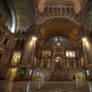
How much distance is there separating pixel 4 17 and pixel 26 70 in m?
12.3

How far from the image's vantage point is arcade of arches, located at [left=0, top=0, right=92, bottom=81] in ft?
43.5

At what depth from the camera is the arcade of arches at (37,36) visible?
43.5 ft

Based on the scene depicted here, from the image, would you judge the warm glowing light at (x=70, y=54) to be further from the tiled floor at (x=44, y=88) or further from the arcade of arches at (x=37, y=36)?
the tiled floor at (x=44, y=88)

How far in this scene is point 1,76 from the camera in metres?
12.2

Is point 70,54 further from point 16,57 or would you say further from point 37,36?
point 16,57

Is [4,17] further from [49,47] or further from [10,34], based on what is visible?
[49,47]

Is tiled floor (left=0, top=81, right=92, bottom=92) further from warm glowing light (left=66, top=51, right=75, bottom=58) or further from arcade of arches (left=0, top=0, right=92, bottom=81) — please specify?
warm glowing light (left=66, top=51, right=75, bottom=58)

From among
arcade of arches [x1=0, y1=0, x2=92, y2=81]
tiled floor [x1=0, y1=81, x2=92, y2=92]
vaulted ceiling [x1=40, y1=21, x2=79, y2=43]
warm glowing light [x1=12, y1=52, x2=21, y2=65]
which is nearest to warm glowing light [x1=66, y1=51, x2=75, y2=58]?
arcade of arches [x1=0, y1=0, x2=92, y2=81]

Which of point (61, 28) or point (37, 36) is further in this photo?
point (61, 28)

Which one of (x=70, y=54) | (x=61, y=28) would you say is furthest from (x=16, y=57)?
(x=70, y=54)

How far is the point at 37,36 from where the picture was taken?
15.9m

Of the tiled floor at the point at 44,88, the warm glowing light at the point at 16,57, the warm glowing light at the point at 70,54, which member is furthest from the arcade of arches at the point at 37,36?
the tiled floor at the point at 44,88

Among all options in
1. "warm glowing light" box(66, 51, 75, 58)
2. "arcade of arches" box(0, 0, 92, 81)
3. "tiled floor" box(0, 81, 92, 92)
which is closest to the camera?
"tiled floor" box(0, 81, 92, 92)

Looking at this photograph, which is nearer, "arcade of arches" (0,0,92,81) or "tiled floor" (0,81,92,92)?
"tiled floor" (0,81,92,92)
